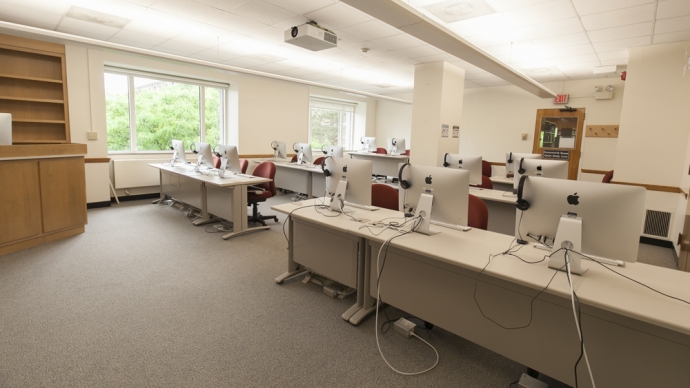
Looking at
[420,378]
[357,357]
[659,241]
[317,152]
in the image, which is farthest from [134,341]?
[317,152]

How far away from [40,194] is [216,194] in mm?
1870

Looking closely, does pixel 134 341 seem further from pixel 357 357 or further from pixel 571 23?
pixel 571 23

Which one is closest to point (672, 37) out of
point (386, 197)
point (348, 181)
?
point (386, 197)

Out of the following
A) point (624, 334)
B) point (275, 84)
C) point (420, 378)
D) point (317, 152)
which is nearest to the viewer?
point (624, 334)

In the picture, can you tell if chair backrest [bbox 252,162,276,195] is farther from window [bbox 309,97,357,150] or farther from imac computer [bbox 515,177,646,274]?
window [bbox 309,97,357,150]

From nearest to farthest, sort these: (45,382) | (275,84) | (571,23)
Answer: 1. (45,382)
2. (571,23)
3. (275,84)

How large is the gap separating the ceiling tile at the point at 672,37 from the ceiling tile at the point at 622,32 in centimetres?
26

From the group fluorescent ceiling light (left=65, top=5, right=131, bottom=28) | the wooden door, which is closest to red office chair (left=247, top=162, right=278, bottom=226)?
fluorescent ceiling light (left=65, top=5, right=131, bottom=28)

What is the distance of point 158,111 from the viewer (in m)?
6.91

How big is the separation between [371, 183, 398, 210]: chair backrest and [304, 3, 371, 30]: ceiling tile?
78.3 inches

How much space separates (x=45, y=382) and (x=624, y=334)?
2960 millimetres

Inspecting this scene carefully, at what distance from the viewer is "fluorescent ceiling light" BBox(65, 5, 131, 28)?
13.5 ft

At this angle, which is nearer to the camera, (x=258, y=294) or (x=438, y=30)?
(x=258, y=294)

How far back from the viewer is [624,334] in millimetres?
1583
